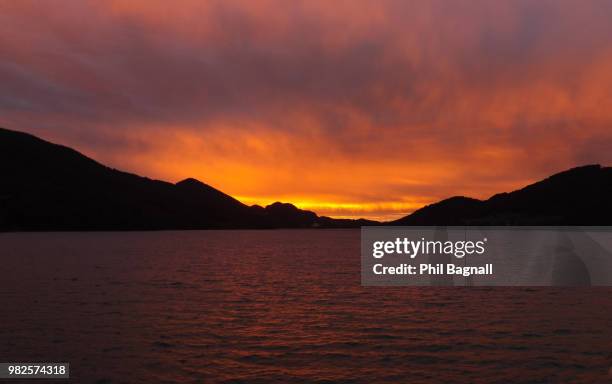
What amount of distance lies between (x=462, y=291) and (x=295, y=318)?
1090 inches

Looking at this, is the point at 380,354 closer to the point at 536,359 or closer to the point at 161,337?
the point at 536,359

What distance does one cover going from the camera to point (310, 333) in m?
36.0

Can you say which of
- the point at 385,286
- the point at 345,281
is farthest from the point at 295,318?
the point at 345,281

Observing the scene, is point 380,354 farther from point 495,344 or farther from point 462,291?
point 462,291

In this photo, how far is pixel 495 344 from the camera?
32.7m

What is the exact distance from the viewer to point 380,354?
30094 mm

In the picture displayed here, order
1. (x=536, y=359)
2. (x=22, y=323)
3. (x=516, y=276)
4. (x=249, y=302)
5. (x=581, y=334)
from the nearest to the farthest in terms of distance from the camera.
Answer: (x=536, y=359) < (x=581, y=334) < (x=22, y=323) < (x=249, y=302) < (x=516, y=276)

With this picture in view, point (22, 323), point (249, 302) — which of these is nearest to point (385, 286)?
point (249, 302)

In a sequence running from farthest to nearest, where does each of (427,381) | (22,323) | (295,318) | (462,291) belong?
(462,291), (295,318), (22,323), (427,381)

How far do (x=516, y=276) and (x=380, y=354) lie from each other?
61.0 m

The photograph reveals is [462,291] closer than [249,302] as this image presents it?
No

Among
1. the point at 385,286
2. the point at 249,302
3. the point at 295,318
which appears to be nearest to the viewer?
the point at 295,318

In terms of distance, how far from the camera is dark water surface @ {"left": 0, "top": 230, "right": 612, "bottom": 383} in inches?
1048

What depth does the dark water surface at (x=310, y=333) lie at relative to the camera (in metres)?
26.6
